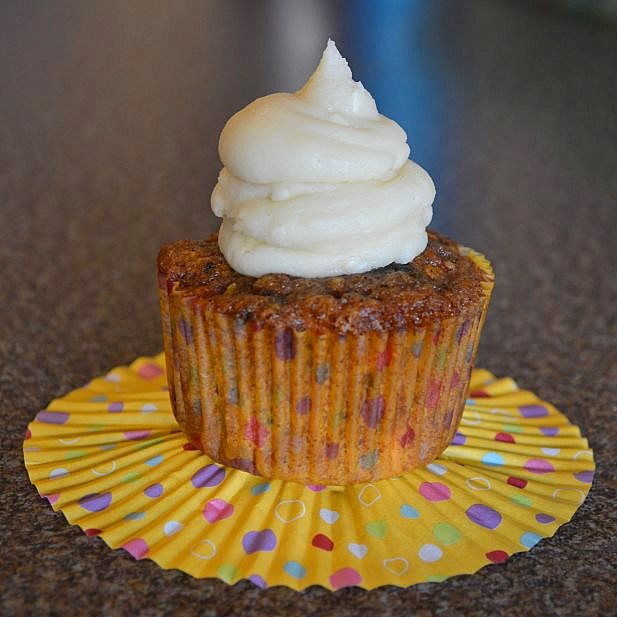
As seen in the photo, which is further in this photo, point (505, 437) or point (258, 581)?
point (505, 437)

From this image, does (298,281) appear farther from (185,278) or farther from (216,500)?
(216,500)

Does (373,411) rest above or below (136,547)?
above

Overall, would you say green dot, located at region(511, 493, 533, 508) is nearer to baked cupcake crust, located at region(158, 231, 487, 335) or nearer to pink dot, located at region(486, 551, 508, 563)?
pink dot, located at region(486, 551, 508, 563)

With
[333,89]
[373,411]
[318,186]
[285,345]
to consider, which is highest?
[333,89]

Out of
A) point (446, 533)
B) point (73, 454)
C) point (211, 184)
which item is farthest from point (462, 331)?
point (211, 184)

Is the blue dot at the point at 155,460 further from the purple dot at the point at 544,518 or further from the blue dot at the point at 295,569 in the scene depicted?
the purple dot at the point at 544,518

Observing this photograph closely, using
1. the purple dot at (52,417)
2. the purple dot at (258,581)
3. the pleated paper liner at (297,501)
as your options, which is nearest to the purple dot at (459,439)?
the pleated paper liner at (297,501)

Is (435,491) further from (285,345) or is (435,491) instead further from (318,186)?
(318,186)

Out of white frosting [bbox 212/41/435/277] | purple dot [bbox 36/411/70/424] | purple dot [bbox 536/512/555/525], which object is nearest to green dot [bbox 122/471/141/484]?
purple dot [bbox 36/411/70/424]
